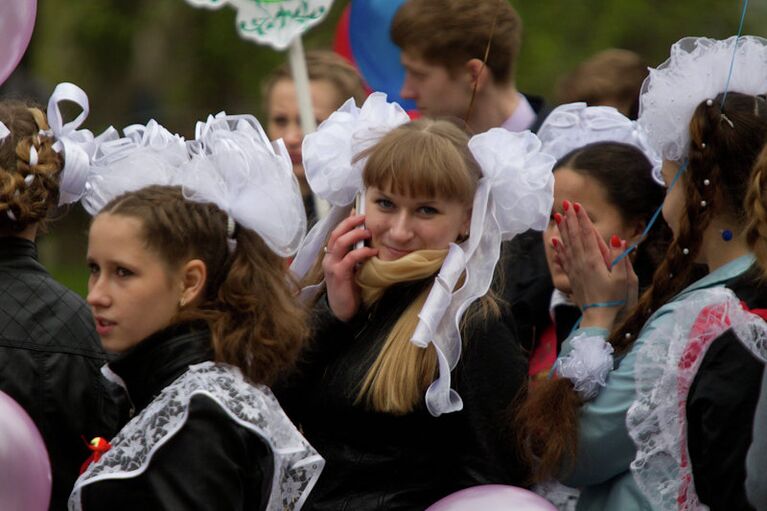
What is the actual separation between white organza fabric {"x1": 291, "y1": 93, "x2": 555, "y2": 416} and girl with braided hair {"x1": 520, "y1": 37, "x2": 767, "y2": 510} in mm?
176

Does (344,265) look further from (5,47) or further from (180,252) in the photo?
(5,47)

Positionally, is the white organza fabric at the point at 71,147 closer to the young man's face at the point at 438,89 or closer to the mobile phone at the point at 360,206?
the mobile phone at the point at 360,206

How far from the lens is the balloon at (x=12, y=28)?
3943 mm

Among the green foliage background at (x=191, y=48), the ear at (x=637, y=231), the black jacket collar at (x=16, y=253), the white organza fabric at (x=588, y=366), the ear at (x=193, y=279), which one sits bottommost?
the green foliage background at (x=191, y=48)

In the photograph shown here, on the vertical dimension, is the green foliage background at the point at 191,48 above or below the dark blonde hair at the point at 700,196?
below

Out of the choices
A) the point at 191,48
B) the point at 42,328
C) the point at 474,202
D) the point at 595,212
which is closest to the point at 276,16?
the point at 595,212

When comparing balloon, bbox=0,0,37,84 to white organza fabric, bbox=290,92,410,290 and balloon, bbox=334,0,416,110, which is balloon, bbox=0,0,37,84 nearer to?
white organza fabric, bbox=290,92,410,290

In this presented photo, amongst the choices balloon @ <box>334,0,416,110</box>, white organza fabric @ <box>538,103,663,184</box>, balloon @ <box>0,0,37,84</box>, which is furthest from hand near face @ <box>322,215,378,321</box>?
balloon @ <box>334,0,416,110</box>

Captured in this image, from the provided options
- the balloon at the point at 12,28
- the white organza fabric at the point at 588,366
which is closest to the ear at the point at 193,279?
the balloon at the point at 12,28

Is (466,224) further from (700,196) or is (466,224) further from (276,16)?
(276,16)

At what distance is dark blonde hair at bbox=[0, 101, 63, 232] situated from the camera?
3840 millimetres

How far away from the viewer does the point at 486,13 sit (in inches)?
223

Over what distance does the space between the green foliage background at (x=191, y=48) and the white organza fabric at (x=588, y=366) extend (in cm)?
948

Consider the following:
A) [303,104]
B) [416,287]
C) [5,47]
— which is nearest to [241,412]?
[416,287]
